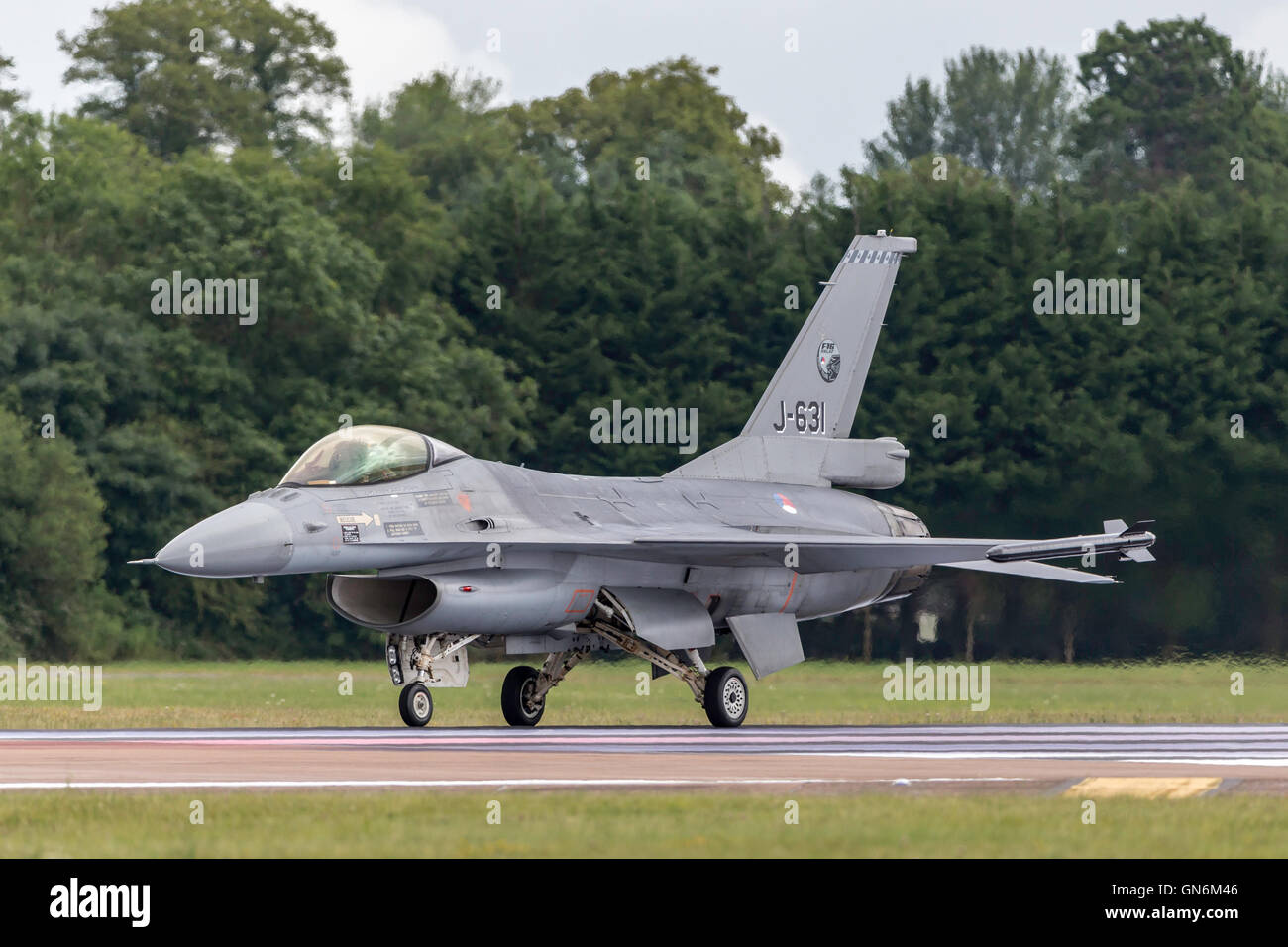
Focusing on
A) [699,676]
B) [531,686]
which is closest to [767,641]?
[699,676]

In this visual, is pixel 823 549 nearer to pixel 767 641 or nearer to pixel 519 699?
pixel 767 641

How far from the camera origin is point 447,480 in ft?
65.6

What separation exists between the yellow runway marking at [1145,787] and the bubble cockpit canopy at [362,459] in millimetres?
7970

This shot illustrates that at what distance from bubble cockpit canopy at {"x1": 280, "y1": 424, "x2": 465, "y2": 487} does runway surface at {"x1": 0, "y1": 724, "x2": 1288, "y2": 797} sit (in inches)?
91.7

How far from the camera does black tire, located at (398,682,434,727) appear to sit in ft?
65.3

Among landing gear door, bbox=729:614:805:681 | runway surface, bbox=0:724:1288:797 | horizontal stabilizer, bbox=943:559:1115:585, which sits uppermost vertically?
horizontal stabilizer, bbox=943:559:1115:585

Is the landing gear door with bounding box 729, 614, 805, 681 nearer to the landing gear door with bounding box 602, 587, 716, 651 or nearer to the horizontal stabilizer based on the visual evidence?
the landing gear door with bounding box 602, 587, 716, 651

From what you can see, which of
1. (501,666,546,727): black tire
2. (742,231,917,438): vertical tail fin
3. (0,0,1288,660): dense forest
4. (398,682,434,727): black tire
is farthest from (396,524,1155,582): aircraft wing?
(0,0,1288,660): dense forest

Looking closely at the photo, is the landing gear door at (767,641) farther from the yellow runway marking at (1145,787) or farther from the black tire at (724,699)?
the yellow runway marking at (1145,787)

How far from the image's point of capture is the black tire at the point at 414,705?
19906mm

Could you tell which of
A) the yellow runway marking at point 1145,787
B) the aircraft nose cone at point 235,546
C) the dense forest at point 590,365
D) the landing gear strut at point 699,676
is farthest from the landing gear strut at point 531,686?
the dense forest at point 590,365

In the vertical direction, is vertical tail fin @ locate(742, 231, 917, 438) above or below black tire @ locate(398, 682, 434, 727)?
above

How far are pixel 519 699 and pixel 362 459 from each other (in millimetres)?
3253
